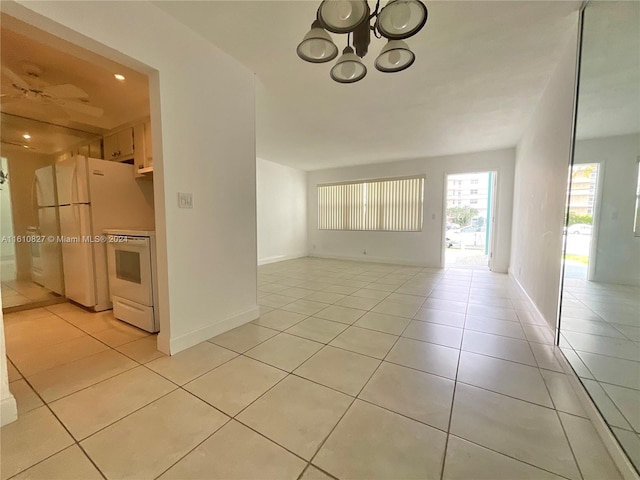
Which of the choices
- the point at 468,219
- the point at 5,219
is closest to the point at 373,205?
the point at 468,219

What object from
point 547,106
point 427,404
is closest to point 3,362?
point 427,404

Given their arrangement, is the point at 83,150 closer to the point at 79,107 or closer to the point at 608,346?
the point at 79,107

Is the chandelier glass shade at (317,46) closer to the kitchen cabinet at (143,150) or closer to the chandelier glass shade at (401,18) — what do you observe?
the chandelier glass shade at (401,18)

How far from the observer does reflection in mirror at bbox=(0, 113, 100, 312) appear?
2.94m

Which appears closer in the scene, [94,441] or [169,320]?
[94,441]

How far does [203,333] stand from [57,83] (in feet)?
8.73

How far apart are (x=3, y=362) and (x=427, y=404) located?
84.0 inches

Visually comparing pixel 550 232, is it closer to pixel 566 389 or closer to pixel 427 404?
pixel 566 389

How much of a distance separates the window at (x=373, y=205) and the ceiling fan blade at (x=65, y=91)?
5367 millimetres

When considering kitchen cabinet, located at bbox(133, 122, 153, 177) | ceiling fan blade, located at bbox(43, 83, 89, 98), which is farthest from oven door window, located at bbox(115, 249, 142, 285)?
ceiling fan blade, located at bbox(43, 83, 89, 98)

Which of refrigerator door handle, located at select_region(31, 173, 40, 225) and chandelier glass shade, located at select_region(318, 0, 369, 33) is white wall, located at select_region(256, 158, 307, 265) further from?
chandelier glass shade, located at select_region(318, 0, 369, 33)

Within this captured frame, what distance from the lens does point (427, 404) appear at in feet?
4.44

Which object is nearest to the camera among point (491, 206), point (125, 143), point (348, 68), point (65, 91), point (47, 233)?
point (348, 68)

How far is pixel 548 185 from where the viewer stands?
244 cm
